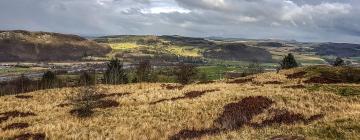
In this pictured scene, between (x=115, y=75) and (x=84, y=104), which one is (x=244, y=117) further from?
(x=115, y=75)

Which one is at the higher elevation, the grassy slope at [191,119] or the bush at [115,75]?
the grassy slope at [191,119]

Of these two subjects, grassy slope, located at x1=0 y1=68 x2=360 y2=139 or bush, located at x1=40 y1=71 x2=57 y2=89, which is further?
bush, located at x1=40 y1=71 x2=57 y2=89

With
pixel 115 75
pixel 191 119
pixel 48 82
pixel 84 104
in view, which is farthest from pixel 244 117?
pixel 48 82

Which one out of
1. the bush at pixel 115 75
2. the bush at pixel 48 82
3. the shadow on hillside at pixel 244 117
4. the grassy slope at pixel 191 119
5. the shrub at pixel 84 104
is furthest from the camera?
the bush at pixel 115 75

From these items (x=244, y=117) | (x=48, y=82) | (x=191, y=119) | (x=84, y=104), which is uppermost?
(x=244, y=117)

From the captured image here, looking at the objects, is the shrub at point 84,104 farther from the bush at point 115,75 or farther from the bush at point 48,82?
the bush at point 48,82

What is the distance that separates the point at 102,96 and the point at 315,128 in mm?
42584

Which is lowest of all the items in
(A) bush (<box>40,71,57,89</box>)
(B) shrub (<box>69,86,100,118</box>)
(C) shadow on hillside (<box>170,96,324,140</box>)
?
(A) bush (<box>40,71,57,89</box>)

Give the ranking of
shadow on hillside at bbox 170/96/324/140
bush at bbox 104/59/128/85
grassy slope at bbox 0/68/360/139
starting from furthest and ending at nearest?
bush at bbox 104/59/128/85, shadow on hillside at bbox 170/96/324/140, grassy slope at bbox 0/68/360/139

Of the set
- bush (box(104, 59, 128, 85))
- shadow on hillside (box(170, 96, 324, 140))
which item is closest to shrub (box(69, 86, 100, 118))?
shadow on hillside (box(170, 96, 324, 140))

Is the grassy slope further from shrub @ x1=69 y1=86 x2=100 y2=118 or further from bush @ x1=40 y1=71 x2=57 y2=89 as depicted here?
bush @ x1=40 y1=71 x2=57 y2=89

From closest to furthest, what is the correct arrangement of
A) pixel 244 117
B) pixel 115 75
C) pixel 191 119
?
pixel 244 117 → pixel 191 119 → pixel 115 75

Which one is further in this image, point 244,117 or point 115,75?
point 115,75

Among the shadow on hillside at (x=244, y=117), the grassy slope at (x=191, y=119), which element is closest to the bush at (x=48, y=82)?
the grassy slope at (x=191, y=119)
